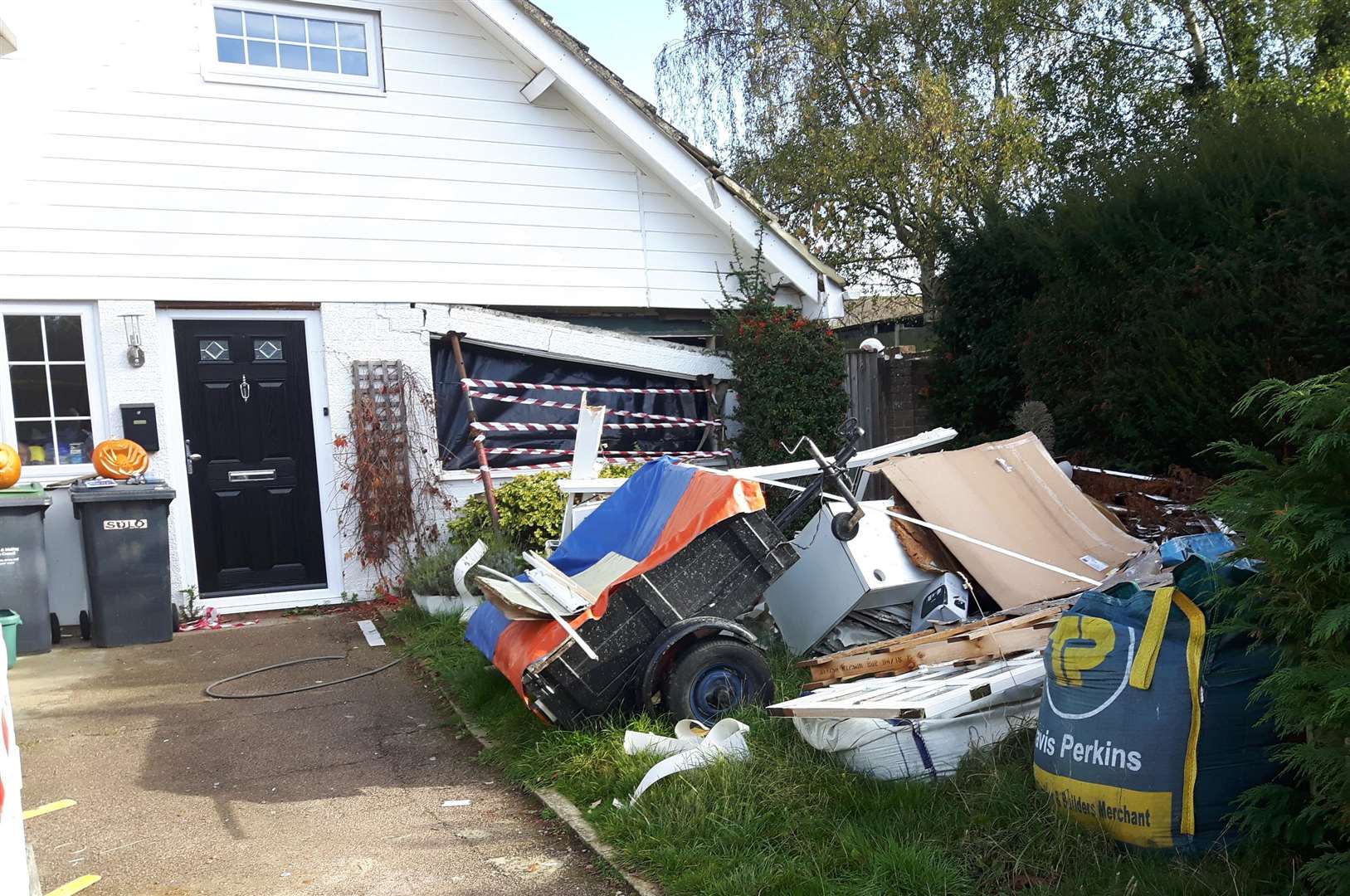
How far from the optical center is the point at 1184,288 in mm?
6000

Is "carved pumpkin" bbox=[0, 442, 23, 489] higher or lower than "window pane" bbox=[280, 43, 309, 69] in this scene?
lower

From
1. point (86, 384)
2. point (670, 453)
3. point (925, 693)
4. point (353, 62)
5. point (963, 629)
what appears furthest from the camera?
point (670, 453)

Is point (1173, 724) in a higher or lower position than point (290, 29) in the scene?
lower

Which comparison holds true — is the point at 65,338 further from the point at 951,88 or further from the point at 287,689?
the point at 951,88

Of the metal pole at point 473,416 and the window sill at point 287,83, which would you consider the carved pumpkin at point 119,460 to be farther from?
the window sill at point 287,83

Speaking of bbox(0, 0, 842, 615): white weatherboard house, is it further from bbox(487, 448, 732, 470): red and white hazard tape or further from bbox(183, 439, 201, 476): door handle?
bbox(487, 448, 732, 470): red and white hazard tape

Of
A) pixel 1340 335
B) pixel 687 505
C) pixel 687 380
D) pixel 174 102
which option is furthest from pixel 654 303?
pixel 1340 335

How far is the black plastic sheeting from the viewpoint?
8.68 metres

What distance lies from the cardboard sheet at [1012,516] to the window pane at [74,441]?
6.05 metres

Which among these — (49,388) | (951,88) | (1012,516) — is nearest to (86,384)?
(49,388)

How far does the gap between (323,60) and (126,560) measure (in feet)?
14.2

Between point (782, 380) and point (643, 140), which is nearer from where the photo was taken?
point (782, 380)

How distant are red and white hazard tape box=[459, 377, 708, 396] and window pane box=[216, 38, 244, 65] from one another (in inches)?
124

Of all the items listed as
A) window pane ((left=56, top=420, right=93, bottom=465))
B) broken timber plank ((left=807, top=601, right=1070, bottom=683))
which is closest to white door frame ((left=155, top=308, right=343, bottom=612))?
window pane ((left=56, top=420, right=93, bottom=465))
